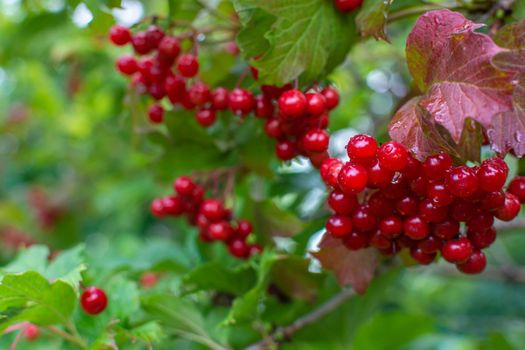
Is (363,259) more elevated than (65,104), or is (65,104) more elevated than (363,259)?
(363,259)

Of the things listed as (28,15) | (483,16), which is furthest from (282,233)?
(28,15)

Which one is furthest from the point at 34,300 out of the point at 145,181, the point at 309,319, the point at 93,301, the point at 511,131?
the point at 145,181

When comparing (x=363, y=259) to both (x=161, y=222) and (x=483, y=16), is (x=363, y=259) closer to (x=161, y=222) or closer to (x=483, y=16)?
(x=483, y=16)

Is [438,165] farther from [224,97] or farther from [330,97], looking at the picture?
[224,97]

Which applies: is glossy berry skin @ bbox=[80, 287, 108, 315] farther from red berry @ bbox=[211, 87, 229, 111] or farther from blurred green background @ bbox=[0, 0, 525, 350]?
red berry @ bbox=[211, 87, 229, 111]

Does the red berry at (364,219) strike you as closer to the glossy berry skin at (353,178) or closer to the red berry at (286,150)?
the glossy berry skin at (353,178)
